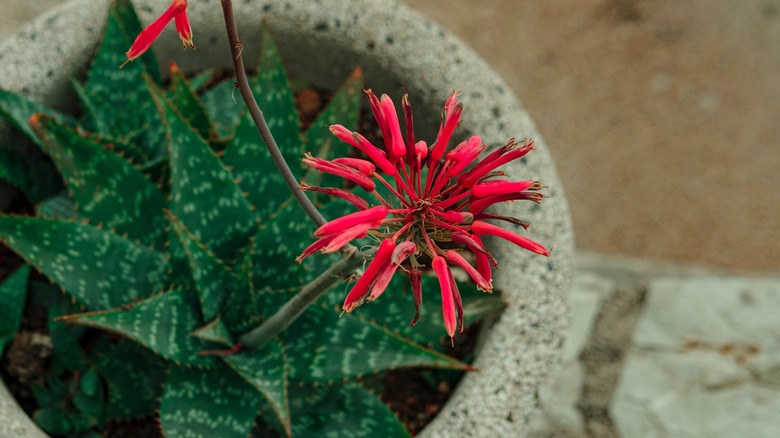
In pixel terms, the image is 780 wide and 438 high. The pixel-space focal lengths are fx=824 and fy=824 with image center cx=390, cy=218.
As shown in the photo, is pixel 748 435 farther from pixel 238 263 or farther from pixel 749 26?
pixel 749 26

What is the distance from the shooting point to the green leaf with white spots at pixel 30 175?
1187 mm

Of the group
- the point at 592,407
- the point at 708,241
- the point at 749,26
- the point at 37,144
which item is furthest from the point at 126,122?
the point at 749,26

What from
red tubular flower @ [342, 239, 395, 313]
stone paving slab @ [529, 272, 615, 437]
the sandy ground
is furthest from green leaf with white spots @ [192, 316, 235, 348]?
the sandy ground

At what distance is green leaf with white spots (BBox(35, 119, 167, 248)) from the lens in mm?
1039

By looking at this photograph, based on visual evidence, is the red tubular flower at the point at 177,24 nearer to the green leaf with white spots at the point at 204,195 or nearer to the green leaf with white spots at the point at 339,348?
the green leaf with white spots at the point at 204,195

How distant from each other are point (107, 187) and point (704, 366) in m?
1.34

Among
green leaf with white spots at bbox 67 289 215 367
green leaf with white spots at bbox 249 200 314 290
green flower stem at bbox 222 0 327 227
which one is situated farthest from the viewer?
green leaf with white spots at bbox 249 200 314 290

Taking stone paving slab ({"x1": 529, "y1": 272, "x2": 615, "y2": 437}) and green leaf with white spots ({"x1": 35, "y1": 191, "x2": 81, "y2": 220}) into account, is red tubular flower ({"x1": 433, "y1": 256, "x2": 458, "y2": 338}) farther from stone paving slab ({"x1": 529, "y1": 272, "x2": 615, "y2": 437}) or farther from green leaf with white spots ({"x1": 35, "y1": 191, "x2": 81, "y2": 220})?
stone paving slab ({"x1": 529, "y1": 272, "x2": 615, "y2": 437})

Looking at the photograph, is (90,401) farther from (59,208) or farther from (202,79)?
(202,79)

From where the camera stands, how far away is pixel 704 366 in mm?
1812

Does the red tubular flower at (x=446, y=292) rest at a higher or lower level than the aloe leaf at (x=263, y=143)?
lower

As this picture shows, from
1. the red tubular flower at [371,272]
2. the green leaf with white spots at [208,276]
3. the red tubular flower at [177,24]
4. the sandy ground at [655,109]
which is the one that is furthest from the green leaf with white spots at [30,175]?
the sandy ground at [655,109]

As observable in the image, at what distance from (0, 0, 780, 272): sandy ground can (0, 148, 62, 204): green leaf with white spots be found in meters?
1.47

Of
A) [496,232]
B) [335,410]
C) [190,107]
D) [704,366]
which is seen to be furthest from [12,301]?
[704,366]
